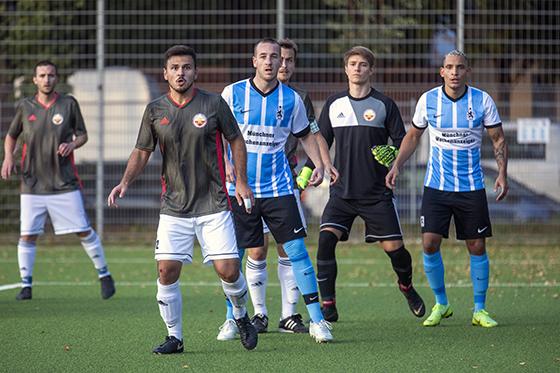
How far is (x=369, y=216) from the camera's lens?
392 inches

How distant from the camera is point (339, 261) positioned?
16125 millimetres

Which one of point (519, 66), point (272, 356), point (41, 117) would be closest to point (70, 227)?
point (41, 117)

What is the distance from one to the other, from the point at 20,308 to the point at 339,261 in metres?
6.09

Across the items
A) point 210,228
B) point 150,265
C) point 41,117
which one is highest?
point 41,117

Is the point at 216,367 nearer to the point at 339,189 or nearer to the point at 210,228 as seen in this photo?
the point at 210,228

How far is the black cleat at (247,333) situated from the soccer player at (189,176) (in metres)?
0.41

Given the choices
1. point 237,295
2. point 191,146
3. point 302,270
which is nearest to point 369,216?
point 302,270

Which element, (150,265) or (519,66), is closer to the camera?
(150,265)

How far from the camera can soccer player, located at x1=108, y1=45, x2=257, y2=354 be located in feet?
26.5

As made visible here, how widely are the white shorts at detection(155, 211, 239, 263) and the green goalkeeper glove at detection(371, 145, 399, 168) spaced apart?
2099 mm

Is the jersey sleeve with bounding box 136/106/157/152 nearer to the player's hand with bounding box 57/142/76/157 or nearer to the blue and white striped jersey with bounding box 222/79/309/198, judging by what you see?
the blue and white striped jersey with bounding box 222/79/309/198

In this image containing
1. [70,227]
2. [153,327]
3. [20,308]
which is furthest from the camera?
[70,227]

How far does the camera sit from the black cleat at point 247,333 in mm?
8336

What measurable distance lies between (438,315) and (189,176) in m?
2.90
